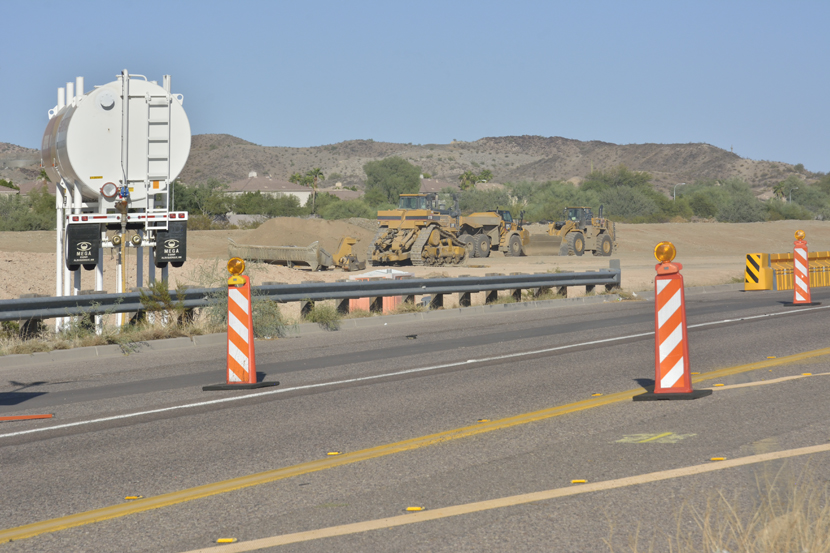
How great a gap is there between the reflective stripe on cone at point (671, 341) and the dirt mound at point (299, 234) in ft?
111

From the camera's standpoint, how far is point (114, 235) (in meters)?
15.1

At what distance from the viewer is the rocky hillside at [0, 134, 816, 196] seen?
169625mm

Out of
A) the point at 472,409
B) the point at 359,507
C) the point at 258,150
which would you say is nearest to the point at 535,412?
the point at 472,409

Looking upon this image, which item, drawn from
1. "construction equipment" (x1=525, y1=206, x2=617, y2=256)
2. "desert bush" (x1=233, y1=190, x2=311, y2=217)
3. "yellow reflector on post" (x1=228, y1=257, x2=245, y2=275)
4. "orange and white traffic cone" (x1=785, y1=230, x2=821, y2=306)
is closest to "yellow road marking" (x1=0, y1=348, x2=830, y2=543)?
"yellow reflector on post" (x1=228, y1=257, x2=245, y2=275)

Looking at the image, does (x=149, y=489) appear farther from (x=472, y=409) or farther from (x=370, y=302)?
(x=370, y=302)

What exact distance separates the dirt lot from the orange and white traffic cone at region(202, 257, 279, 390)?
608 cm

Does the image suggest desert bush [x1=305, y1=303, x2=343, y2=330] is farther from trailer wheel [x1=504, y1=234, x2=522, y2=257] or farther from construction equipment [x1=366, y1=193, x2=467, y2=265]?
trailer wheel [x1=504, y1=234, x2=522, y2=257]

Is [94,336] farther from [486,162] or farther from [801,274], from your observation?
[486,162]

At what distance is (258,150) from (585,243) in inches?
5741

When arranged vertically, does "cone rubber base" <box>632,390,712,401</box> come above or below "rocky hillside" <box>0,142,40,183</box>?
below

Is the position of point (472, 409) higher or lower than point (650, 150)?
lower

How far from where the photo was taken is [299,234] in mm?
43344

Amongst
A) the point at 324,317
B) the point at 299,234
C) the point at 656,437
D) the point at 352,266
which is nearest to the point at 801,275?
the point at 324,317

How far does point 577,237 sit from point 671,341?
36838 mm
